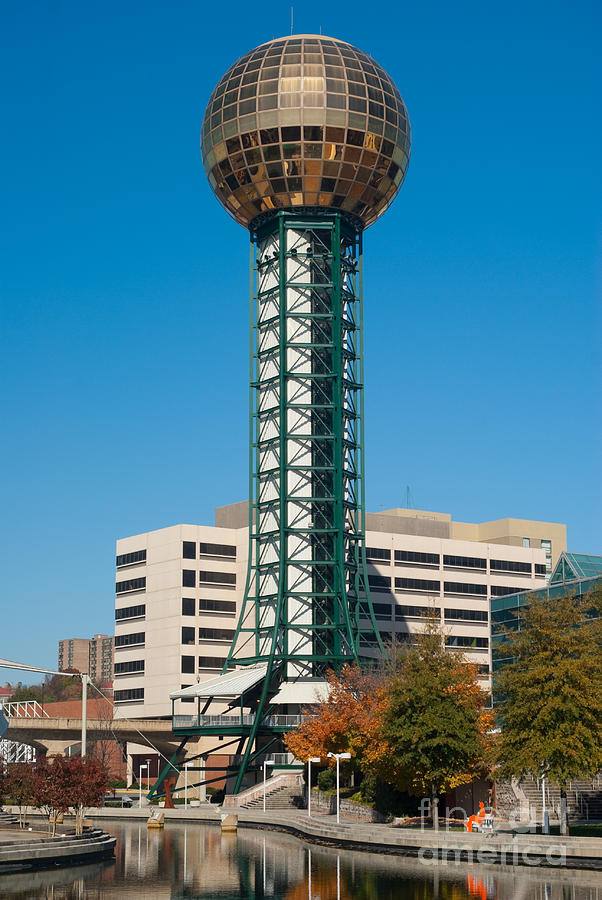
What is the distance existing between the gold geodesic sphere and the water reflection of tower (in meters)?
0.12

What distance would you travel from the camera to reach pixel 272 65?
100938 mm

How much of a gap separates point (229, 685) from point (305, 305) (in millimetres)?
31978

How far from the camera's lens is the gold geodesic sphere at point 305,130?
323ft

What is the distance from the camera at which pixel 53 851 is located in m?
48.4

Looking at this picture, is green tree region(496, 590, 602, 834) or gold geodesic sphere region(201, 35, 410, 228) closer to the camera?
green tree region(496, 590, 602, 834)

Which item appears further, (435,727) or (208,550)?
(208,550)

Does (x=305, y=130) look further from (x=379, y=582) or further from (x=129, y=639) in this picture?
(x=129, y=639)

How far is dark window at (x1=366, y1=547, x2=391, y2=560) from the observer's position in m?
126

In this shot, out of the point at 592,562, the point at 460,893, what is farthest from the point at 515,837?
the point at 592,562

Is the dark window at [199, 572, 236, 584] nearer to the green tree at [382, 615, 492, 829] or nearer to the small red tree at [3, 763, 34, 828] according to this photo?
the small red tree at [3, 763, 34, 828]

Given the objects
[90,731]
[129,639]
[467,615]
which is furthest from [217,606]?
[467,615]

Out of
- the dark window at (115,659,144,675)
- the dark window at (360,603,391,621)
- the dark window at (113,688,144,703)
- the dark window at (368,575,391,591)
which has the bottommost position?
the dark window at (113,688,144,703)

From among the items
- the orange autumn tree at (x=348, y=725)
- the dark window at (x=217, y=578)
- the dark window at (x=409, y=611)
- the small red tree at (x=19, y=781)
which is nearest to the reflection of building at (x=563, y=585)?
the orange autumn tree at (x=348, y=725)

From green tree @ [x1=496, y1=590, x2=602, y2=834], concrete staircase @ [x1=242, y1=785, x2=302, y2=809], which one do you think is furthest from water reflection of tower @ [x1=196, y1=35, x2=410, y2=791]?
green tree @ [x1=496, y1=590, x2=602, y2=834]
